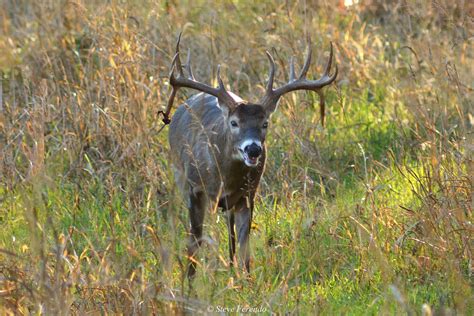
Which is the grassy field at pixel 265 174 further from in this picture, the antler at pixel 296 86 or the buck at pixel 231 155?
the antler at pixel 296 86

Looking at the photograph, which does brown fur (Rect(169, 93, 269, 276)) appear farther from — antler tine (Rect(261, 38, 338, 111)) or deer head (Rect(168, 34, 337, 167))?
antler tine (Rect(261, 38, 338, 111))

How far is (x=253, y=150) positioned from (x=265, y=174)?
1.66 meters

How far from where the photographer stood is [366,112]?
984 centimetres

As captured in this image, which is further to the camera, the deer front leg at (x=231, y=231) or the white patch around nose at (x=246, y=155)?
the deer front leg at (x=231, y=231)

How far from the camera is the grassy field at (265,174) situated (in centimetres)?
544

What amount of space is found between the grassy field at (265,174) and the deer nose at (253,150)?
0.48m

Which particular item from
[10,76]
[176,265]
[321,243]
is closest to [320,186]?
[321,243]

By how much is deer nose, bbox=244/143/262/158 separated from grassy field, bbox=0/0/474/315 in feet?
1.56

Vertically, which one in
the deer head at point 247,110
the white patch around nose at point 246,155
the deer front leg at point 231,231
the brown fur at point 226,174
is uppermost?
the deer head at point 247,110

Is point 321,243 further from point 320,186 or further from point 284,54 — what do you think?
point 284,54

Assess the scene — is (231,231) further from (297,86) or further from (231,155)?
(297,86)

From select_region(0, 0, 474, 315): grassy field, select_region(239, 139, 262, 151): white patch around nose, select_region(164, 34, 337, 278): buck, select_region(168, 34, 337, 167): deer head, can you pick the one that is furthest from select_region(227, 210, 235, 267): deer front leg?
select_region(239, 139, 262, 151): white patch around nose

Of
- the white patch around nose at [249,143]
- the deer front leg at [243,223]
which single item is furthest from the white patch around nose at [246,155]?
the deer front leg at [243,223]

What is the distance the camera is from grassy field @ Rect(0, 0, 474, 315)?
17.8ft
